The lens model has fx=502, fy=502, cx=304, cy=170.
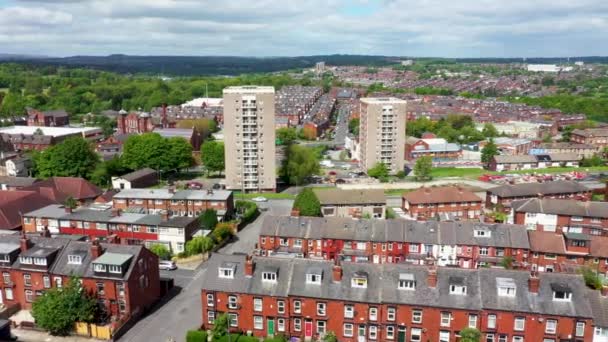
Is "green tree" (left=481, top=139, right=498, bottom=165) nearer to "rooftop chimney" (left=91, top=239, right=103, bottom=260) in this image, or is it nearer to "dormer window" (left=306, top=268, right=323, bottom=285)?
"dormer window" (left=306, top=268, right=323, bottom=285)

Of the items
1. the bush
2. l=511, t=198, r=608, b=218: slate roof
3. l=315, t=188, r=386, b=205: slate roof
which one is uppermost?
l=511, t=198, r=608, b=218: slate roof

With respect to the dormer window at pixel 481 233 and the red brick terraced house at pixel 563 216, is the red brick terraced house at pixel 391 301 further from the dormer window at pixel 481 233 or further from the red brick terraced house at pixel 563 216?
the red brick terraced house at pixel 563 216

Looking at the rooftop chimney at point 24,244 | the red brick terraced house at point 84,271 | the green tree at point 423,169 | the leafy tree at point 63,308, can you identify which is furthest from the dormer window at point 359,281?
the green tree at point 423,169

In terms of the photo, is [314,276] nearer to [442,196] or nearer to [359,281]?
[359,281]

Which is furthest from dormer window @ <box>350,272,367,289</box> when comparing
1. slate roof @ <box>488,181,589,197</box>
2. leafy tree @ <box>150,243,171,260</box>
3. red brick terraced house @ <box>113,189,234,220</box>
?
slate roof @ <box>488,181,589,197</box>

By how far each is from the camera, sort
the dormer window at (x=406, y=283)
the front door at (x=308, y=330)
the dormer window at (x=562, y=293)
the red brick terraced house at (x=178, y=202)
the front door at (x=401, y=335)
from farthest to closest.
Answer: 1. the red brick terraced house at (x=178, y=202)
2. the front door at (x=308, y=330)
3. the dormer window at (x=406, y=283)
4. the front door at (x=401, y=335)
5. the dormer window at (x=562, y=293)
